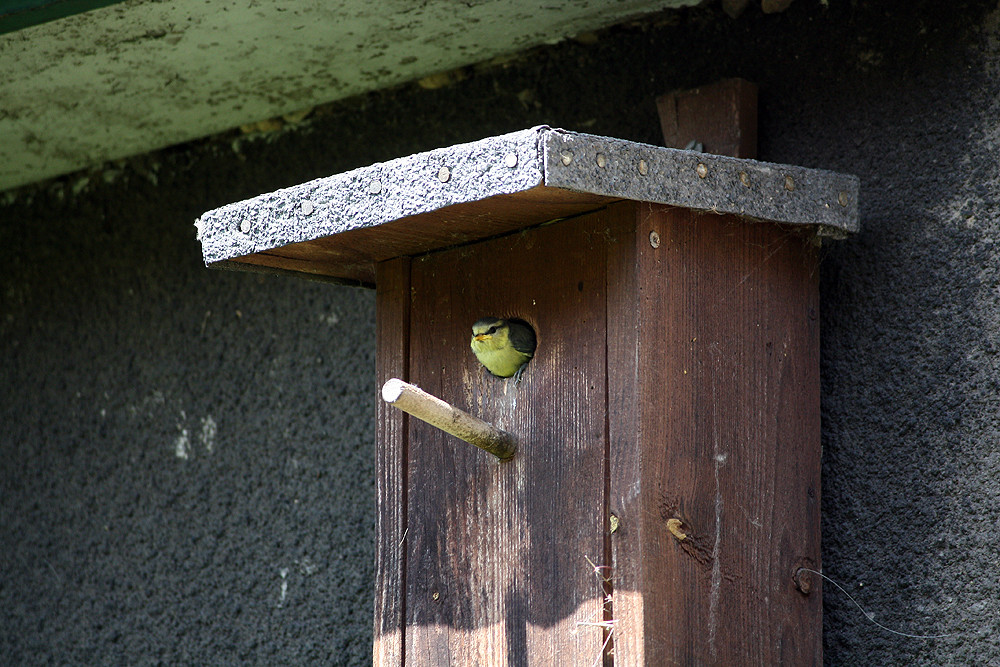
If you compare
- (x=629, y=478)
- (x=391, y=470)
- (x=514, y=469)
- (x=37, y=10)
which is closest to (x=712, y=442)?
(x=629, y=478)

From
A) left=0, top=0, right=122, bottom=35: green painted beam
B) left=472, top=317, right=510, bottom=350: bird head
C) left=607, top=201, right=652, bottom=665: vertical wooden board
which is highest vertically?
left=0, top=0, right=122, bottom=35: green painted beam

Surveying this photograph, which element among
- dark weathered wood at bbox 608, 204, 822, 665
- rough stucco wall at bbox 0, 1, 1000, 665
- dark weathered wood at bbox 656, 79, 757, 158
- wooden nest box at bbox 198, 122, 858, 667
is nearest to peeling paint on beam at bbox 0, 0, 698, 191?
rough stucco wall at bbox 0, 1, 1000, 665

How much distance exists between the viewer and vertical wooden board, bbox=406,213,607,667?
5.88 ft

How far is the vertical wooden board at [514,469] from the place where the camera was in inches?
70.6

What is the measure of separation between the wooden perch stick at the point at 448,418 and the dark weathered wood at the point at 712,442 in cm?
20

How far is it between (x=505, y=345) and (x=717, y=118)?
64 centimetres

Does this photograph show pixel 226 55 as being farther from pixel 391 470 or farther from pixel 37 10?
pixel 391 470

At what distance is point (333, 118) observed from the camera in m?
2.86

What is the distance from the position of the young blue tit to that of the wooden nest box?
0.06ft

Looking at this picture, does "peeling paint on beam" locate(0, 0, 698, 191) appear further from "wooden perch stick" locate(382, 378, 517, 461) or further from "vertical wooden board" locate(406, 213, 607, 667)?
"wooden perch stick" locate(382, 378, 517, 461)

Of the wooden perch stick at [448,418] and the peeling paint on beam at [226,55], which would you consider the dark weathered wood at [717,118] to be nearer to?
the peeling paint on beam at [226,55]

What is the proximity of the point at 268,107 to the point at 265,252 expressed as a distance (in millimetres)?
997

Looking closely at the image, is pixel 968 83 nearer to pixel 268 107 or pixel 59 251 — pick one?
pixel 268 107

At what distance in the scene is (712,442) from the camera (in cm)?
181
